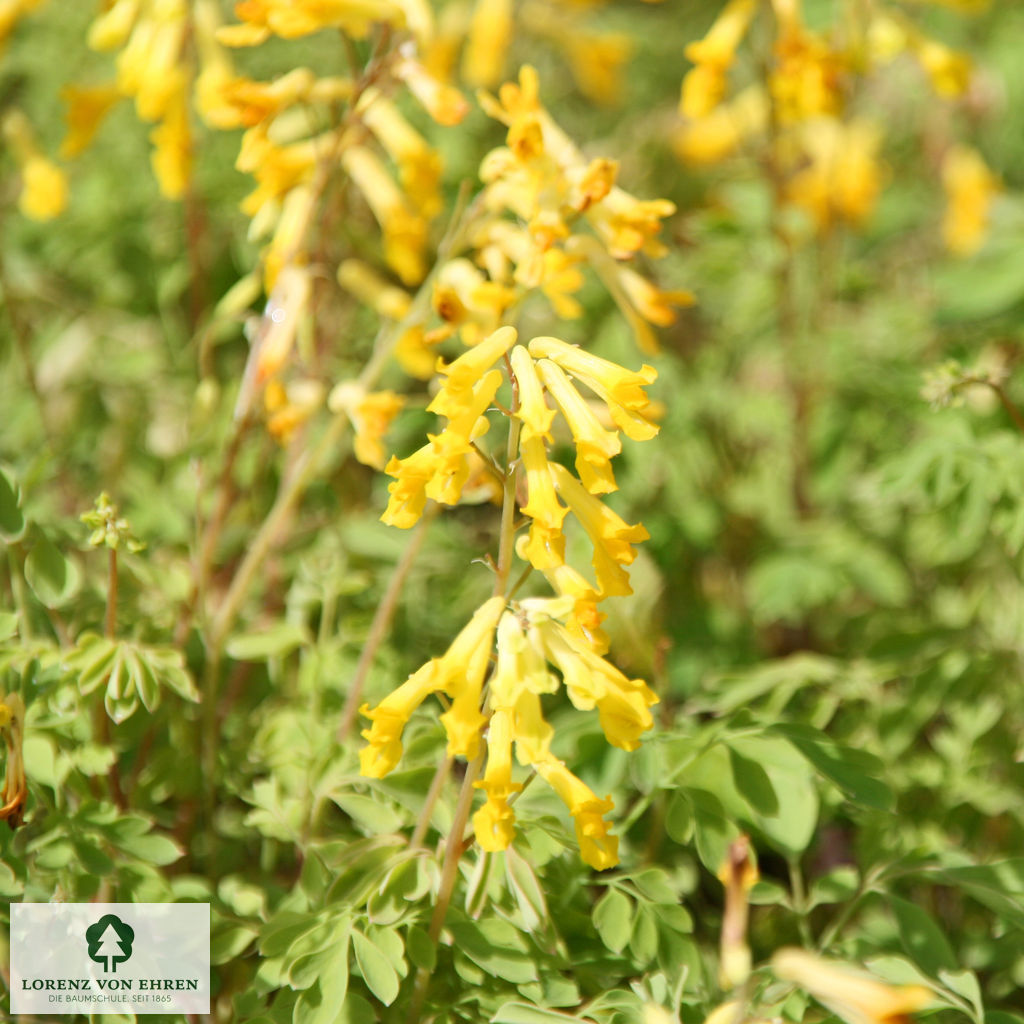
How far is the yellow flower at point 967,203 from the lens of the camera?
3.62 metres

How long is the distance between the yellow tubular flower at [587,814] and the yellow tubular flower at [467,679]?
0.10 metres

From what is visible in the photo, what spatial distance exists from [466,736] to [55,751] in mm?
731

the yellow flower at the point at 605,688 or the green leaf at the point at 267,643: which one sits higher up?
the yellow flower at the point at 605,688

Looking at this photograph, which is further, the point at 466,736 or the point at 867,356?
the point at 867,356

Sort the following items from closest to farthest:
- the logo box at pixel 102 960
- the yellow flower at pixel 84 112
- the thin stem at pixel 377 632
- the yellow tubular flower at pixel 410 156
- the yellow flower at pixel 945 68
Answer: the logo box at pixel 102 960
the thin stem at pixel 377 632
the yellow tubular flower at pixel 410 156
the yellow flower at pixel 84 112
the yellow flower at pixel 945 68

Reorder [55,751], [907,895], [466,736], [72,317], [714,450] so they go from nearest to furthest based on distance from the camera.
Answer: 1. [466,736]
2. [55,751]
3. [907,895]
4. [72,317]
5. [714,450]

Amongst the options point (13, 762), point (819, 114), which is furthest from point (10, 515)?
point (819, 114)

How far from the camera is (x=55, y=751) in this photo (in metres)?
1.63

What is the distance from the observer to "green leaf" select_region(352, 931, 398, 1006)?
1359 millimetres

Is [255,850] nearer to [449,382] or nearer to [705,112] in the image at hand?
[449,382]

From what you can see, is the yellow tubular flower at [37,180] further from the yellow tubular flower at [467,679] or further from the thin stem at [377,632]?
the yellow tubular flower at [467,679]

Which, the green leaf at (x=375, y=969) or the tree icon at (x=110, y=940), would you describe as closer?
the green leaf at (x=375, y=969)

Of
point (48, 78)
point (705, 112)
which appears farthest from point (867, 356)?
point (48, 78)

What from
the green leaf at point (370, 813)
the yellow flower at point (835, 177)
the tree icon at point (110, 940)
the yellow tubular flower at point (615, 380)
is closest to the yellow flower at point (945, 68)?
the yellow flower at point (835, 177)
